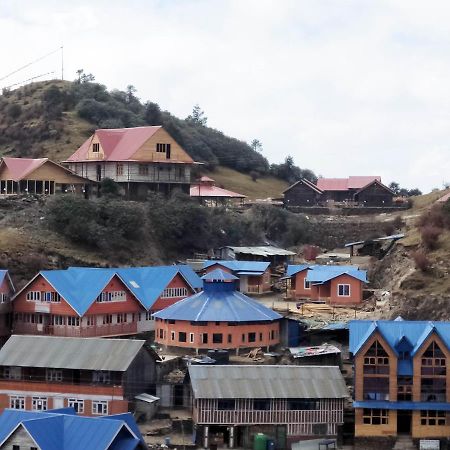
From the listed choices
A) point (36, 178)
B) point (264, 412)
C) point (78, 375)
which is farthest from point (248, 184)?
point (264, 412)

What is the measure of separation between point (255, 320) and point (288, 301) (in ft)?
48.4

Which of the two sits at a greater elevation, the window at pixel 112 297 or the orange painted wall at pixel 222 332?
the window at pixel 112 297

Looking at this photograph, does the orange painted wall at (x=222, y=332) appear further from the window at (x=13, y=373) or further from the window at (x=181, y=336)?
the window at (x=13, y=373)

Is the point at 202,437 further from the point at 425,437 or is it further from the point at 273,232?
the point at 273,232

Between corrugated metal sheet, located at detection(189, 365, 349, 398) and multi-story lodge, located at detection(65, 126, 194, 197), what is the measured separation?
38.1m

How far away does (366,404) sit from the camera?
151 feet

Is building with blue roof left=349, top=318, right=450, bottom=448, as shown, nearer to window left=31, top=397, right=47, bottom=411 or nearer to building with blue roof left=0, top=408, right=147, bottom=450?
building with blue roof left=0, top=408, right=147, bottom=450

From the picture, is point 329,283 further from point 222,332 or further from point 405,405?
point 405,405

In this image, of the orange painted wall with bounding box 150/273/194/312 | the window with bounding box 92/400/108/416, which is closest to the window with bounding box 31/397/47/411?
the window with bounding box 92/400/108/416

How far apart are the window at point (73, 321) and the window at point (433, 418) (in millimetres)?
21220

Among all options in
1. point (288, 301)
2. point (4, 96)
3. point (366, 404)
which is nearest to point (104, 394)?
point (366, 404)

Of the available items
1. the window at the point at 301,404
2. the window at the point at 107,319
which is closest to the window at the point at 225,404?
the window at the point at 301,404

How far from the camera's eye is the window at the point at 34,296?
60.1 m

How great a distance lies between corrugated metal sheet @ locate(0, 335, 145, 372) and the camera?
48.5 meters
